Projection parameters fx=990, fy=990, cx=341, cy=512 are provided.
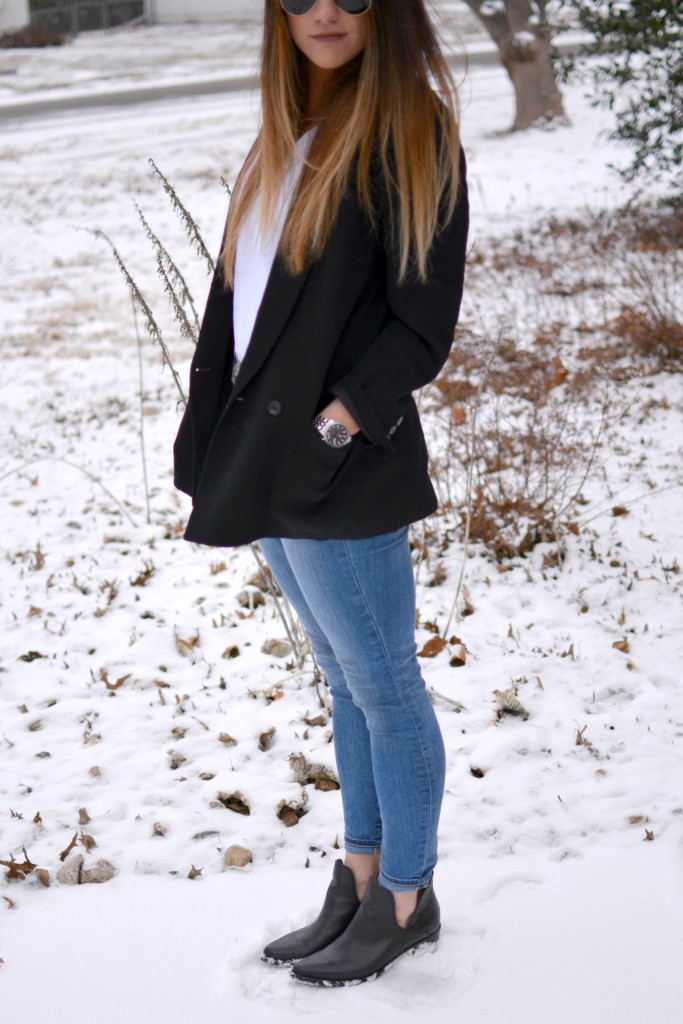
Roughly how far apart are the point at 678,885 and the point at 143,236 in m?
11.1

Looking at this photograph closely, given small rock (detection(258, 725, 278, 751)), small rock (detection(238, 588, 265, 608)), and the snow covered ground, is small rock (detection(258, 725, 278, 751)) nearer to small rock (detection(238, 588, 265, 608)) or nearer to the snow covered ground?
the snow covered ground

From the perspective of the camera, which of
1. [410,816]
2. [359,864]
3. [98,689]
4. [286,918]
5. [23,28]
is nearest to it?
[410,816]

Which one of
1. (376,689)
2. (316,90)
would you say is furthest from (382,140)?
(376,689)

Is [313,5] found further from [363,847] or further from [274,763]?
[274,763]

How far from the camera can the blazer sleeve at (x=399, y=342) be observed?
5.95 feet

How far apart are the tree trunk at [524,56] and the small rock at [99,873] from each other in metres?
13.0

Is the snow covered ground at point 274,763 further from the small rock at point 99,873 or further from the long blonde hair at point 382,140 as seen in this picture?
the long blonde hair at point 382,140

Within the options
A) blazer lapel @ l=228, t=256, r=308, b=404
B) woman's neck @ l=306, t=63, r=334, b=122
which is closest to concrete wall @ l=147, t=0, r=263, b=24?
woman's neck @ l=306, t=63, r=334, b=122

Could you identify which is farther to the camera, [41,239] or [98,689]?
[41,239]

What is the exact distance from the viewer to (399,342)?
183cm

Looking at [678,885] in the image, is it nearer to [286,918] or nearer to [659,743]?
[659,743]

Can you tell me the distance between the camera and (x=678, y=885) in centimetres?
246

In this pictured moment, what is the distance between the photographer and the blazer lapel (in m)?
1.83

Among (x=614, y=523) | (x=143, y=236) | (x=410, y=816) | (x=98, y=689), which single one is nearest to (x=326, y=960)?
(x=410, y=816)
